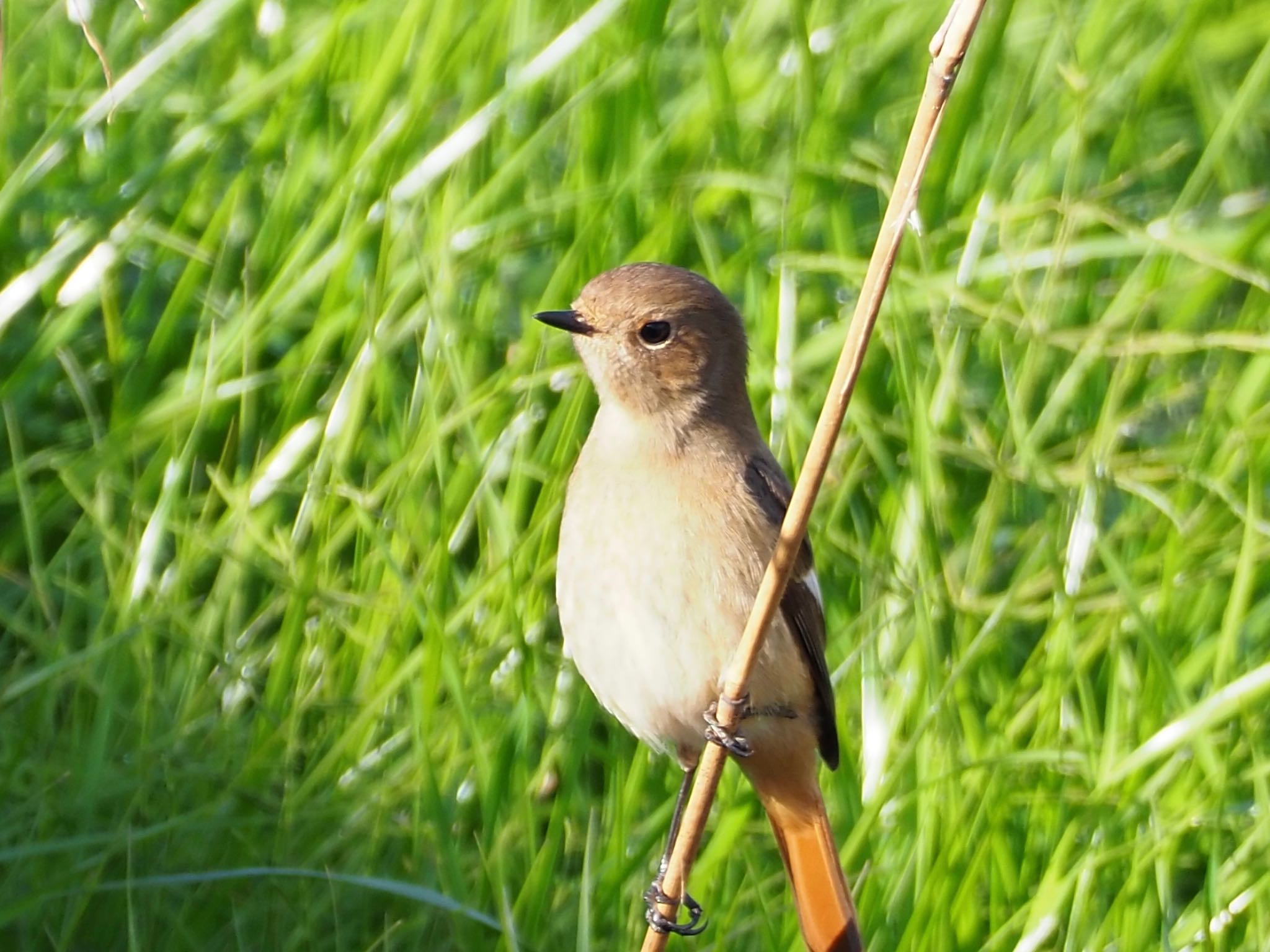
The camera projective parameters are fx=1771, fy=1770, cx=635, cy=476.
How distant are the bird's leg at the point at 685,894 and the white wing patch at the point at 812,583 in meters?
0.39

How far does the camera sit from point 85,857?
305 cm

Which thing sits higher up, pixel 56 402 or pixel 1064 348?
pixel 56 402

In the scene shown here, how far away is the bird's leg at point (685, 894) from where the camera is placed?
2771 millimetres

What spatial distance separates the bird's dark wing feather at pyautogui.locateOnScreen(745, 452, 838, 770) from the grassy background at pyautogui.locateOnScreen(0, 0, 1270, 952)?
→ 15 cm

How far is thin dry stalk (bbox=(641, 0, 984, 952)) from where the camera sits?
194cm

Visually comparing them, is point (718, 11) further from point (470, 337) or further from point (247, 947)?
point (247, 947)

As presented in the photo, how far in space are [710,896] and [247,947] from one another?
83 centimetres

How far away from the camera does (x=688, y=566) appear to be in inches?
113

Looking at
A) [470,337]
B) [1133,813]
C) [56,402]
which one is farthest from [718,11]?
[1133,813]

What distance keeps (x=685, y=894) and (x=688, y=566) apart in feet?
1.71

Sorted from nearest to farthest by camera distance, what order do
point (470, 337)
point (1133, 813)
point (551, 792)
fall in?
point (1133, 813)
point (551, 792)
point (470, 337)

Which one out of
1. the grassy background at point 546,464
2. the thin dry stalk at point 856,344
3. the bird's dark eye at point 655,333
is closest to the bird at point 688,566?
the bird's dark eye at point 655,333

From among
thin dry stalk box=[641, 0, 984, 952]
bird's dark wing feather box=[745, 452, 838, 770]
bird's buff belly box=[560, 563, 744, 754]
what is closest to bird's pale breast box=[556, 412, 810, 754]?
bird's buff belly box=[560, 563, 744, 754]

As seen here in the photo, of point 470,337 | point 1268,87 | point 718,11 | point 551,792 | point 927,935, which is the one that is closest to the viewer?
point 927,935
